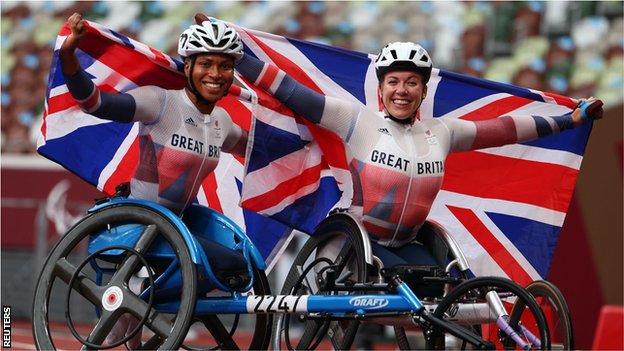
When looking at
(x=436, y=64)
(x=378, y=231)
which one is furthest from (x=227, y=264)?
(x=436, y=64)

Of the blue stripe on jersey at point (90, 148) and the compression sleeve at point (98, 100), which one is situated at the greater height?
the compression sleeve at point (98, 100)

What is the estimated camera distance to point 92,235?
6.96 m

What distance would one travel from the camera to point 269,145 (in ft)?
26.2

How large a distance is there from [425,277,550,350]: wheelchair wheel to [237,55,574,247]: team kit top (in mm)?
604

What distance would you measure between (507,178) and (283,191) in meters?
1.48

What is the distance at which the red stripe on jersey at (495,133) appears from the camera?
779cm

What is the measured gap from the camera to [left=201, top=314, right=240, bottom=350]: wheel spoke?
7422 millimetres

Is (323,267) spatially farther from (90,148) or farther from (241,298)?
(90,148)

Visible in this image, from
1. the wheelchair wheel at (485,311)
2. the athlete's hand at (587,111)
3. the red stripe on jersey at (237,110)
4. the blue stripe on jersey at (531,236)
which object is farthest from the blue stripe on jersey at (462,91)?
the wheelchair wheel at (485,311)

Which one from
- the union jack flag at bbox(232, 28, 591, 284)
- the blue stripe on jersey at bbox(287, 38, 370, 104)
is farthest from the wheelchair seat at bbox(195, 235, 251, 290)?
the blue stripe on jersey at bbox(287, 38, 370, 104)

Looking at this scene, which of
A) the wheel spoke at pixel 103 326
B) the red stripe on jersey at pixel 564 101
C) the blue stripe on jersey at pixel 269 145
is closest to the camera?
the wheel spoke at pixel 103 326

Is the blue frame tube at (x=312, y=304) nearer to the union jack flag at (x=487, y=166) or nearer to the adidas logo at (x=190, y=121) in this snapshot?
the adidas logo at (x=190, y=121)

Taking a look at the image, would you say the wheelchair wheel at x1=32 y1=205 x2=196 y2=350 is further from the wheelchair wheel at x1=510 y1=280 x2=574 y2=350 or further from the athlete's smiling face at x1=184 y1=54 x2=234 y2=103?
the wheelchair wheel at x1=510 y1=280 x2=574 y2=350

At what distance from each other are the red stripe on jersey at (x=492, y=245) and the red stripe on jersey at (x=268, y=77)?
1.73m
